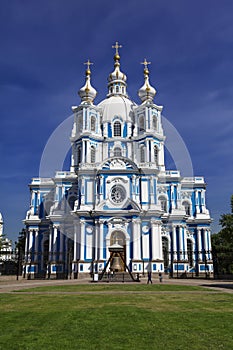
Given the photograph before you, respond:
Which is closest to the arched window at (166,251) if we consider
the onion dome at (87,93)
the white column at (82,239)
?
the white column at (82,239)

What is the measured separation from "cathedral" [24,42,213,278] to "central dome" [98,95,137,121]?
0.16 metres

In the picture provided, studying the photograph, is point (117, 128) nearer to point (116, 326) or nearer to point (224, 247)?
point (224, 247)

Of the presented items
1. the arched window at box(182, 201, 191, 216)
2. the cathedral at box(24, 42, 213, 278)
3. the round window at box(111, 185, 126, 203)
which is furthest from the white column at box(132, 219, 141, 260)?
the arched window at box(182, 201, 191, 216)

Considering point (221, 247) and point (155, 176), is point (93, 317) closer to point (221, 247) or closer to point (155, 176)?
point (155, 176)

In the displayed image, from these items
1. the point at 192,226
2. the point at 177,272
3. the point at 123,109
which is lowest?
the point at 177,272

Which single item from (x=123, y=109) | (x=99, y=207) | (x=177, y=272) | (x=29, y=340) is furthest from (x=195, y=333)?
(x=123, y=109)

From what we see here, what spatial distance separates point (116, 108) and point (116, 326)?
156ft

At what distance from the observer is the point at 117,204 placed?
4272 cm

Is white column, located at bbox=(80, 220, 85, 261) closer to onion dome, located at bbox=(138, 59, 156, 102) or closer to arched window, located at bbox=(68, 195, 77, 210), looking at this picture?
arched window, located at bbox=(68, 195, 77, 210)

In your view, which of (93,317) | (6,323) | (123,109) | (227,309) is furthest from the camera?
(123,109)

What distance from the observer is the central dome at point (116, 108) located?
5415cm

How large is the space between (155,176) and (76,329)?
121ft

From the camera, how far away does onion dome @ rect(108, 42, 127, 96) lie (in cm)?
6049

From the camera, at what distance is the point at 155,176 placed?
45.4 m
